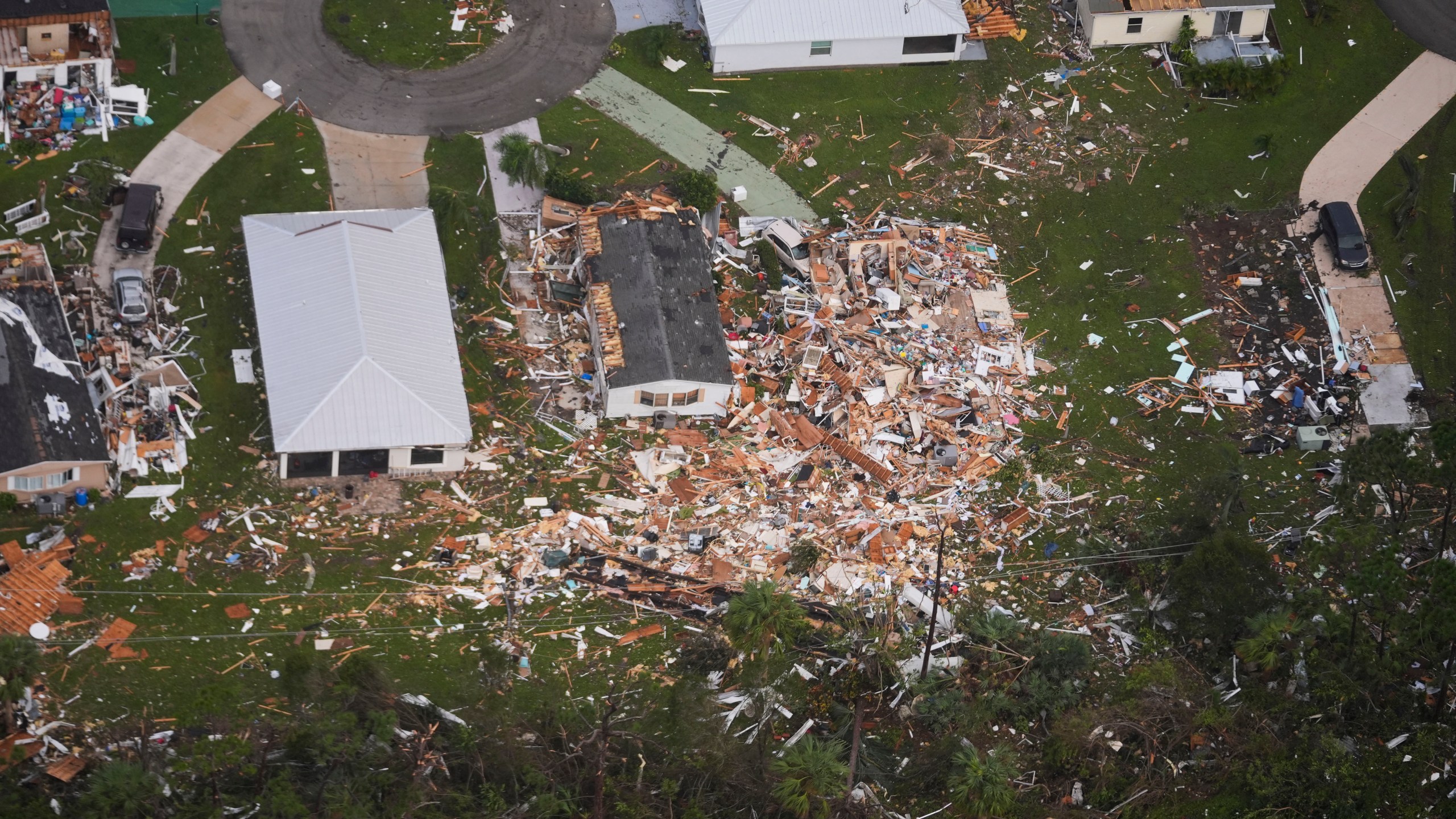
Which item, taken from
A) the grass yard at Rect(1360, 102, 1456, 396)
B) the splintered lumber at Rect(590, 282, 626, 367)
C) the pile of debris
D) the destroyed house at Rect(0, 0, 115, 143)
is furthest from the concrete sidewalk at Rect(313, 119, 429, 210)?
the grass yard at Rect(1360, 102, 1456, 396)

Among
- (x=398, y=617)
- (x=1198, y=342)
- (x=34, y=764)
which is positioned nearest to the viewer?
(x=34, y=764)

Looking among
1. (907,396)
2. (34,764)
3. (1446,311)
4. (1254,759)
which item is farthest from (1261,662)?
(34,764)

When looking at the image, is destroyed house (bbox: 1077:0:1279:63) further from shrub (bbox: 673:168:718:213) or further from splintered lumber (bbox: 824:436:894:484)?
splintered lumber (bbox: 824:436:894:484)

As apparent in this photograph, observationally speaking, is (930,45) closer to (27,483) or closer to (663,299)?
(663,299)

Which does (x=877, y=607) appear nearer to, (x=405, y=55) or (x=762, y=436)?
(x=762, y=436)

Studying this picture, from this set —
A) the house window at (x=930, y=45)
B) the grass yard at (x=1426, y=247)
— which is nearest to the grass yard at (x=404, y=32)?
the house window at (x=930, y=45)

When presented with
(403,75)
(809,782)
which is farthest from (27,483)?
(809,782)
